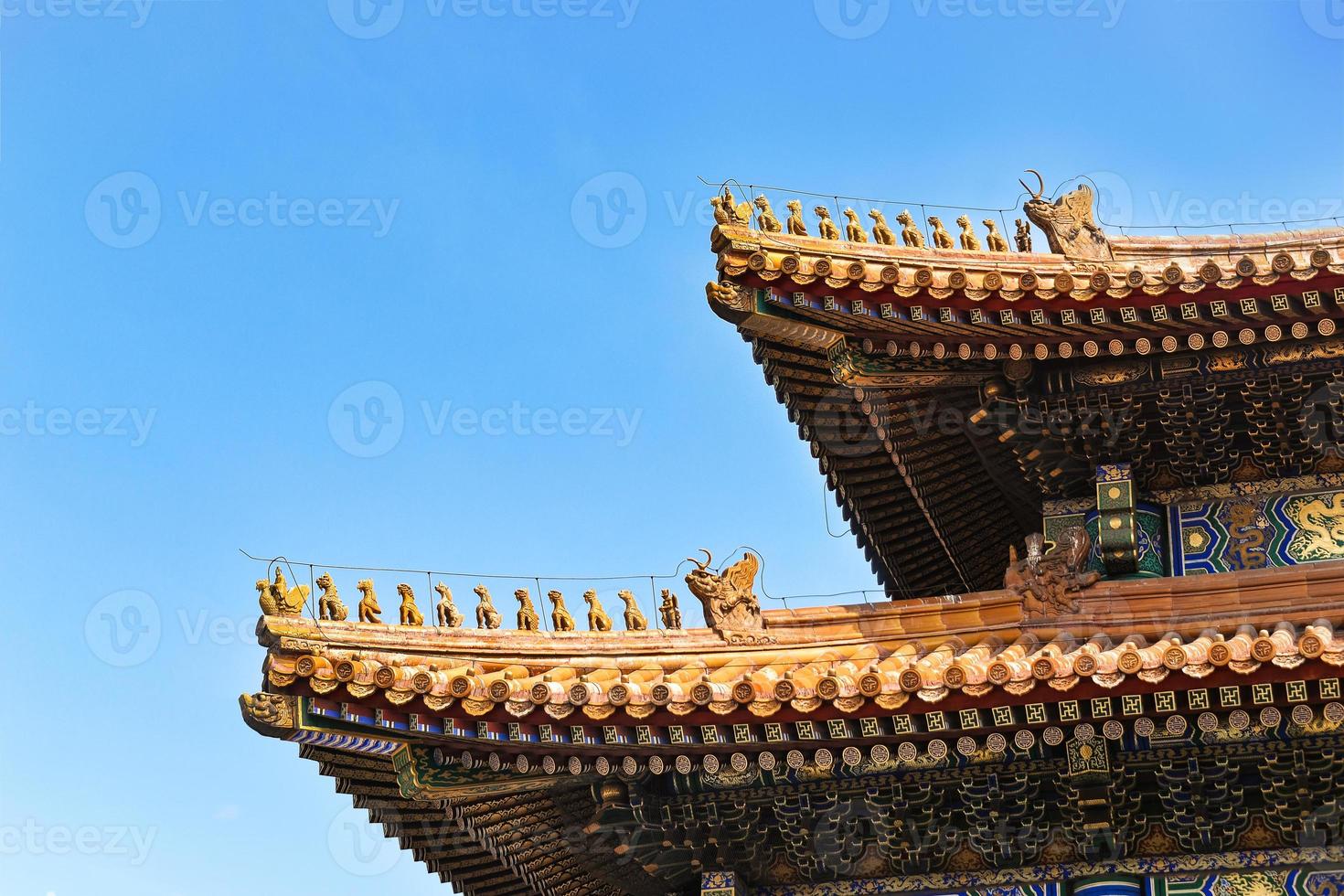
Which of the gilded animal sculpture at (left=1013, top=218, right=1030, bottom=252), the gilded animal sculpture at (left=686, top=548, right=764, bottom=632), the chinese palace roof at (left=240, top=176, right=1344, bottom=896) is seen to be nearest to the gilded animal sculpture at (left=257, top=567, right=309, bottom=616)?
the chinese palace roof at (left=240, top=176, right=1344, bottom=896)

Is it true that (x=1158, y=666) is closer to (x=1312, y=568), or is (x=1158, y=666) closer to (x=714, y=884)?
(x=1312, y=568)

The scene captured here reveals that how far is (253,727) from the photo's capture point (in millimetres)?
12523

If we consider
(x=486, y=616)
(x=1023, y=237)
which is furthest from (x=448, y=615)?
(x=1023, y=237)

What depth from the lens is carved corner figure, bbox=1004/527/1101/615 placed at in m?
14.2

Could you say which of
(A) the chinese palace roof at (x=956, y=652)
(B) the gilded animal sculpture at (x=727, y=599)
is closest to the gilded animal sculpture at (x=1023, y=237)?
(A) the chinese palace roof at (x=956, y=652)

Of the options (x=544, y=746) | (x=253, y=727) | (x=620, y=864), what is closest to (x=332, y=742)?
(x=253, y=727)

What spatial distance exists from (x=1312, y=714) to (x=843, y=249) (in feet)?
16.9

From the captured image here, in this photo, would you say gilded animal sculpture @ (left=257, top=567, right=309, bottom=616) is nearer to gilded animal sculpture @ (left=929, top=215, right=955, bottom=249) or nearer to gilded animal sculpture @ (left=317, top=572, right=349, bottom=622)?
gilded animal sculpture @ (left=317, top=572, right=349, bottom=622)

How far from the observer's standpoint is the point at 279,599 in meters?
12.9

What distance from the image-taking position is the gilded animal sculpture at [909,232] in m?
15.8

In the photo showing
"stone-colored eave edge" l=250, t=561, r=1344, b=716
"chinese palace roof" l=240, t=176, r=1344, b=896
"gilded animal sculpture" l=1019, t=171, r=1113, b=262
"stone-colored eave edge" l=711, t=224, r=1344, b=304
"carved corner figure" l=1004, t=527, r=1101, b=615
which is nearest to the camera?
"stone-colored eave edge" l=250, t=561, r=1344, b=716

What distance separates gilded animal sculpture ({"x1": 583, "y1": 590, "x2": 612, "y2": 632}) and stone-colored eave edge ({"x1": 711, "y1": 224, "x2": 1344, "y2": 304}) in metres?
2.64

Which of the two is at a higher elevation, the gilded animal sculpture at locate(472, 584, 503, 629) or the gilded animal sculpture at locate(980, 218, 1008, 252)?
the gilded animal sculpture at locate(980, 218, 1008, 252)

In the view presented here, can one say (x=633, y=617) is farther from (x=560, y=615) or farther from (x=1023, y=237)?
(x=1023, y=237)
